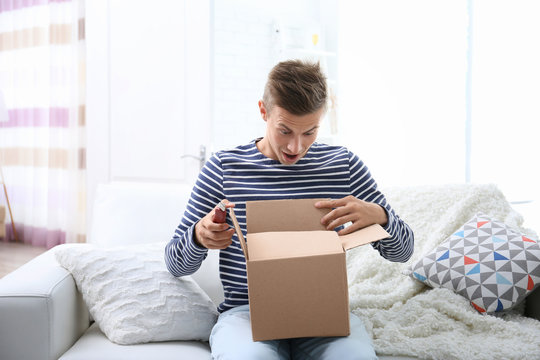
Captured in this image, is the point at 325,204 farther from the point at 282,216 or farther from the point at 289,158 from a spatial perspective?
the point at 289,158

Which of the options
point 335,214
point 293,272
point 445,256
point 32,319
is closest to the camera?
point 293,272

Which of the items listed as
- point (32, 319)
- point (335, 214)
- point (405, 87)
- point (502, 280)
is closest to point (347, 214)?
point (335, 214)

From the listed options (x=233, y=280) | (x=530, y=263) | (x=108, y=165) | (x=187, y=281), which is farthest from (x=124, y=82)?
(x=530, y=263)

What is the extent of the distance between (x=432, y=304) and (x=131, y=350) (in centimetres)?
86

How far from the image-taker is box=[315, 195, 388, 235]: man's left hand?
3.14 ft

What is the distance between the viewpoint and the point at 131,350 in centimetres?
111

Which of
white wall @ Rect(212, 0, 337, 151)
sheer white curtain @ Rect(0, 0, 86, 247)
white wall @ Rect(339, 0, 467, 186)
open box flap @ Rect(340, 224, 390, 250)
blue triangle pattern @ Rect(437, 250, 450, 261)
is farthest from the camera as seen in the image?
white wall @ Rect(212, 0, 337, 151)

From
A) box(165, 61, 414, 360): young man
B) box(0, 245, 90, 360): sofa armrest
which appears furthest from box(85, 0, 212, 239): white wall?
box(0, 245, 90, 360): sofa armrest

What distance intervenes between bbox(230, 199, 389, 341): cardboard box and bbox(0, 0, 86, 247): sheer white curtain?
3074 mm

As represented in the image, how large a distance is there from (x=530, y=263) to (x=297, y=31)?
316 centimetres

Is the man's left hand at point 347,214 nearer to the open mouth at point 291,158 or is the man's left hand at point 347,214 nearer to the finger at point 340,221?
the finger at point 340,221

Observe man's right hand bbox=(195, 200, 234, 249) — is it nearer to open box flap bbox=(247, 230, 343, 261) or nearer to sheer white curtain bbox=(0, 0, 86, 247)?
open box flap bbox=(247, 230, 343, 261)

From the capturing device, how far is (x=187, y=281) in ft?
4.32

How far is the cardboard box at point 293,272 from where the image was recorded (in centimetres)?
85
